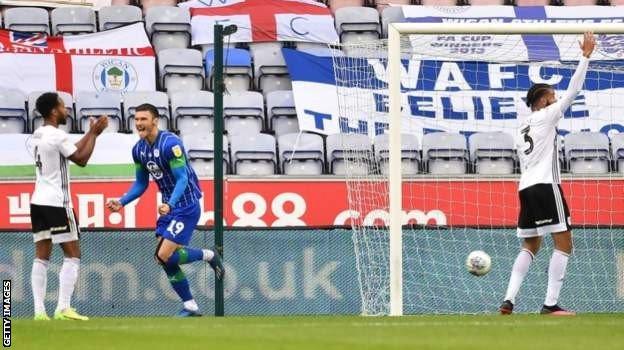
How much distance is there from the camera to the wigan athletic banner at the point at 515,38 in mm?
18875

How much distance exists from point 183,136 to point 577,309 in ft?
17.2

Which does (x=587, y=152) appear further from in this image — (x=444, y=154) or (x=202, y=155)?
(x=202, y=155)

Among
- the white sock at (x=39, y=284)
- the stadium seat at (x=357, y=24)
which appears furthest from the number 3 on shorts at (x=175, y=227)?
the stadium seat at (x=357, y=24)

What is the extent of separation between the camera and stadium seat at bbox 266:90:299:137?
18375 mm

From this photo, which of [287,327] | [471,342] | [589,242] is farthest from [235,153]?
[471,342]

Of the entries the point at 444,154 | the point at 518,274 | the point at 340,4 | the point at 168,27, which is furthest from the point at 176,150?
the point at 340,4

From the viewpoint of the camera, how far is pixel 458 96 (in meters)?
17.9

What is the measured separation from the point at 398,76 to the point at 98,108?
19.5 ft

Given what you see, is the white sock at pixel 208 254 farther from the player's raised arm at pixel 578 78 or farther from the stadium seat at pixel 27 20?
the stadium seat at pixel 27 20

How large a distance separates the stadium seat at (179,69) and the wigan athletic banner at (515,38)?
8.53 ft

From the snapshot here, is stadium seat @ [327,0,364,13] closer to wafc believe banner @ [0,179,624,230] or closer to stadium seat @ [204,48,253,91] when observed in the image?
stadium seat @ [204,48,253,91]

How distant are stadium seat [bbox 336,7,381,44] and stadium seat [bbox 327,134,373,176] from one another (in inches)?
109

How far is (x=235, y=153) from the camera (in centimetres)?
1717

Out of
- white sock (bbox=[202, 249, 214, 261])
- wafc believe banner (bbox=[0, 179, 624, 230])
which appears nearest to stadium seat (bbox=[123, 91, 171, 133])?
wafc believe banner (bbox=[0, 179, 624, 230])
